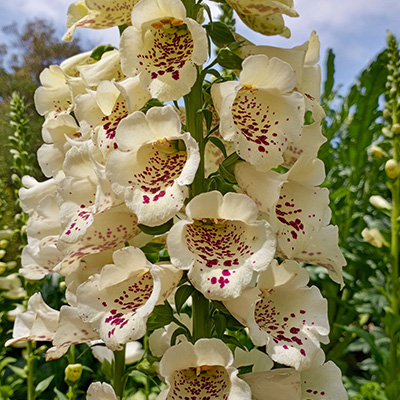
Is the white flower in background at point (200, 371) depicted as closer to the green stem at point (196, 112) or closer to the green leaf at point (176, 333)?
the green leaf at point (176, 333)

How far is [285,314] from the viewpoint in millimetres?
1117

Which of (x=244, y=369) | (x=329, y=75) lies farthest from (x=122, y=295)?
(x=329, y=75)

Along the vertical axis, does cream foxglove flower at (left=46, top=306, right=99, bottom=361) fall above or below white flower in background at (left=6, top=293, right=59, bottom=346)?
above

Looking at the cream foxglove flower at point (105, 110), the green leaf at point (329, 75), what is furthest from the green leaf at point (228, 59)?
the green leaf at point (329, 75)

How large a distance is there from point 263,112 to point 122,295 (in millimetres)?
523

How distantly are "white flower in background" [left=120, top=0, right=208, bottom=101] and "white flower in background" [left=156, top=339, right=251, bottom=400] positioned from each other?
530 mm

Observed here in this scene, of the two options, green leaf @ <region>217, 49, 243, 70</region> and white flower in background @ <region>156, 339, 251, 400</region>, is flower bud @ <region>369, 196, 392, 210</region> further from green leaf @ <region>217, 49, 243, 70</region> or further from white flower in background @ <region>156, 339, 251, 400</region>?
white flower in background @ <region>156, 339, 251, 400</region>

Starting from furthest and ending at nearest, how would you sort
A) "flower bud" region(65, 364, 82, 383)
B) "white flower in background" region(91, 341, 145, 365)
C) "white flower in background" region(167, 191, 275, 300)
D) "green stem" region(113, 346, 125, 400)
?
1. "flower bud" region(65, 364, 82, 383)
2. "white flower in background" region(91, 341, 145, 365)
3. "green stem" region(113, 346, 125, 400)
4. "white flower in background" region(167, 191, 275, 300)

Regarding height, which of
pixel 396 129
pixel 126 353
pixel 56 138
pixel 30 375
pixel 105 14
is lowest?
pixel 30 375

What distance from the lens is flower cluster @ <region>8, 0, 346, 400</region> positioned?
999 mm

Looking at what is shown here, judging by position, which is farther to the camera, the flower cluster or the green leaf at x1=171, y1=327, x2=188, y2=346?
the green leaf at x1=171, y1=327, x2=188, y2=346

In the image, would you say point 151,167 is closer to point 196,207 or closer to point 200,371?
point 196,207

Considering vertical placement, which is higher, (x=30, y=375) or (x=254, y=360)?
(x=254, y=360)

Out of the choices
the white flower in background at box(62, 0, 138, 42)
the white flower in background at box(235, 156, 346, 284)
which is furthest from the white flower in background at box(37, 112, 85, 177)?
the white flower in background at box(235, 156, 346, 284)
